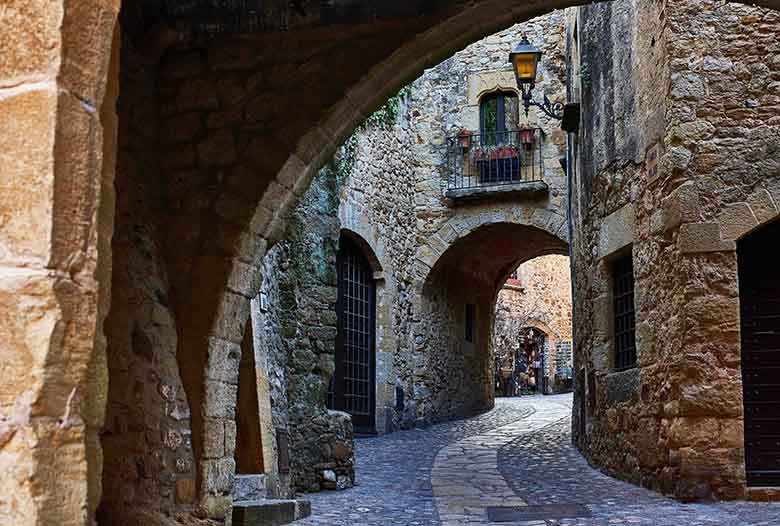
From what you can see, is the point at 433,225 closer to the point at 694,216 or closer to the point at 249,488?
the point at 694,216

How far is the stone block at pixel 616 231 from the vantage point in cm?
813

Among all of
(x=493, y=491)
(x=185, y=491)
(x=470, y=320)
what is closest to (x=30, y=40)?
(x=185, y=491)

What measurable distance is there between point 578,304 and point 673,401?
3615 millimetres

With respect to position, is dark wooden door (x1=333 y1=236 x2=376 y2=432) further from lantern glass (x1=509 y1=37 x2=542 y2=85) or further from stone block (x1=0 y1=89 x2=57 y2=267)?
stone block (x1=0 y1=89 x2=57 y2=267)

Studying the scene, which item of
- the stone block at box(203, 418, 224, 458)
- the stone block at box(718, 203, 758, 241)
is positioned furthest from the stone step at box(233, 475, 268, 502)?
the stone block at box(718, 203, 758, 241)

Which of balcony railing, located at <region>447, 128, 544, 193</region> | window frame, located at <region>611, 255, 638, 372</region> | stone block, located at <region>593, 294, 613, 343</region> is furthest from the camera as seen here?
balcony railing, located at <region>447, 128, 544, 193</region>

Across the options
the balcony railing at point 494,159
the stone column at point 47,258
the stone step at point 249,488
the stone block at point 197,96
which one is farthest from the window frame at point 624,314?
the stone column at point 47,258

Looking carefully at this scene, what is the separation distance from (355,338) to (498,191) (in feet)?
11.4

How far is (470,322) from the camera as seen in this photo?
17781 mm

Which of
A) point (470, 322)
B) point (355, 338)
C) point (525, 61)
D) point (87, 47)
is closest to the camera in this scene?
point (87, 47)

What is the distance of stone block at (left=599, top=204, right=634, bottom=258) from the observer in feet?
26.7

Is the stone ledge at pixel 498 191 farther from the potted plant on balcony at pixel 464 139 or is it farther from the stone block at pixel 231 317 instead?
the stone block at pixel 231 317

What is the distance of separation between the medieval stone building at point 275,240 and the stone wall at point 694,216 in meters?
0.02

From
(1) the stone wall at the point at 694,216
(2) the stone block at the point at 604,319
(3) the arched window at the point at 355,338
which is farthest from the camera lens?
(3) the arched window at the point at 355,338
